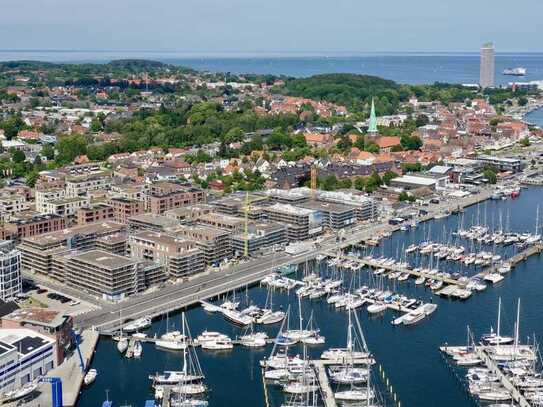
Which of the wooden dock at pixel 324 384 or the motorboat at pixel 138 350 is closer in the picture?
the wooden dock at pixel 324 384

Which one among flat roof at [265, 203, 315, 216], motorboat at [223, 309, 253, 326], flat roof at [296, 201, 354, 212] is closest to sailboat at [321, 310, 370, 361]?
motorboat at [223, 309, 253, 326]

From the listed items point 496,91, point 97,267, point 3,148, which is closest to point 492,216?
point 97,267

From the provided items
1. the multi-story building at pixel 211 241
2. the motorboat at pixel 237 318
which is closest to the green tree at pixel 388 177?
the multi-story building at pixel 211 241

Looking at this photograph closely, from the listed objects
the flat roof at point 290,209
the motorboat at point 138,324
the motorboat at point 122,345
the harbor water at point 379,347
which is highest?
the flat roof at point 290,209

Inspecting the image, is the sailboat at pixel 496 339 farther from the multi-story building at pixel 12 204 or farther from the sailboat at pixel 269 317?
the multi-story building at pixel 12 204

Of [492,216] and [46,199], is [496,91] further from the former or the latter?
[46,199]

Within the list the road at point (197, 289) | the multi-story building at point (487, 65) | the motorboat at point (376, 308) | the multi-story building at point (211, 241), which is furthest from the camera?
the multi-story building at point (487, 65)

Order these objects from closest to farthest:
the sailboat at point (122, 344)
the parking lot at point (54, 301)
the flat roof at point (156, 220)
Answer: the sailboat at point (122, 344) → the parking lot at point (54, 301) → the flat roof at point (156, 220)
